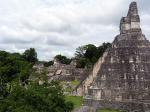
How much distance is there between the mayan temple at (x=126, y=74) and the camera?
1312 inches

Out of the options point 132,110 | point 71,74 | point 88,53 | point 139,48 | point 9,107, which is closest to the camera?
point 9,107

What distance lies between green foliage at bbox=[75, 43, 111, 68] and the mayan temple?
50941mm

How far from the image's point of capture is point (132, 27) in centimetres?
3644

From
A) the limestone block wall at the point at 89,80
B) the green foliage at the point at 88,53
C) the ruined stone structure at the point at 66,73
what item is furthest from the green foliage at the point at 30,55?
the limestone block wall at the point at 89,80

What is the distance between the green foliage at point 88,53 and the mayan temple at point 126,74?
50941 millimetres

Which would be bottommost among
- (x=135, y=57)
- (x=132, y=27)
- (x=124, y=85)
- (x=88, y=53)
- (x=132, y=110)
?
(x=132, y=110)

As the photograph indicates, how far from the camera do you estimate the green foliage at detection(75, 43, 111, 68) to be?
89.2 metres

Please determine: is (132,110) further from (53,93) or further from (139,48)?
(53,93)

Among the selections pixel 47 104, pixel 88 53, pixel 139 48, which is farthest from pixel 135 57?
pixel 88 53

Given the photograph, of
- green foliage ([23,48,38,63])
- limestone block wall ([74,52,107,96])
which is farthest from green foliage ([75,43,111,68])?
limestone block wall ([74,52,107,96])

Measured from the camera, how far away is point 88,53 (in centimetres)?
9494

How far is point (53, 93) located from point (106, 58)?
55.0 feet

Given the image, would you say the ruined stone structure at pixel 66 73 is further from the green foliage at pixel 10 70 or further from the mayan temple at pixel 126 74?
the mayan temple at pixel 126 74

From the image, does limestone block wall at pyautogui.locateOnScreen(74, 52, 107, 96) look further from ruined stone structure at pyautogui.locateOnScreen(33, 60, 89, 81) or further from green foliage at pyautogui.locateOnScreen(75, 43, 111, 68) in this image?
green foliage at pyautogui.locateOnScreen(75, 43, 111, 68)
